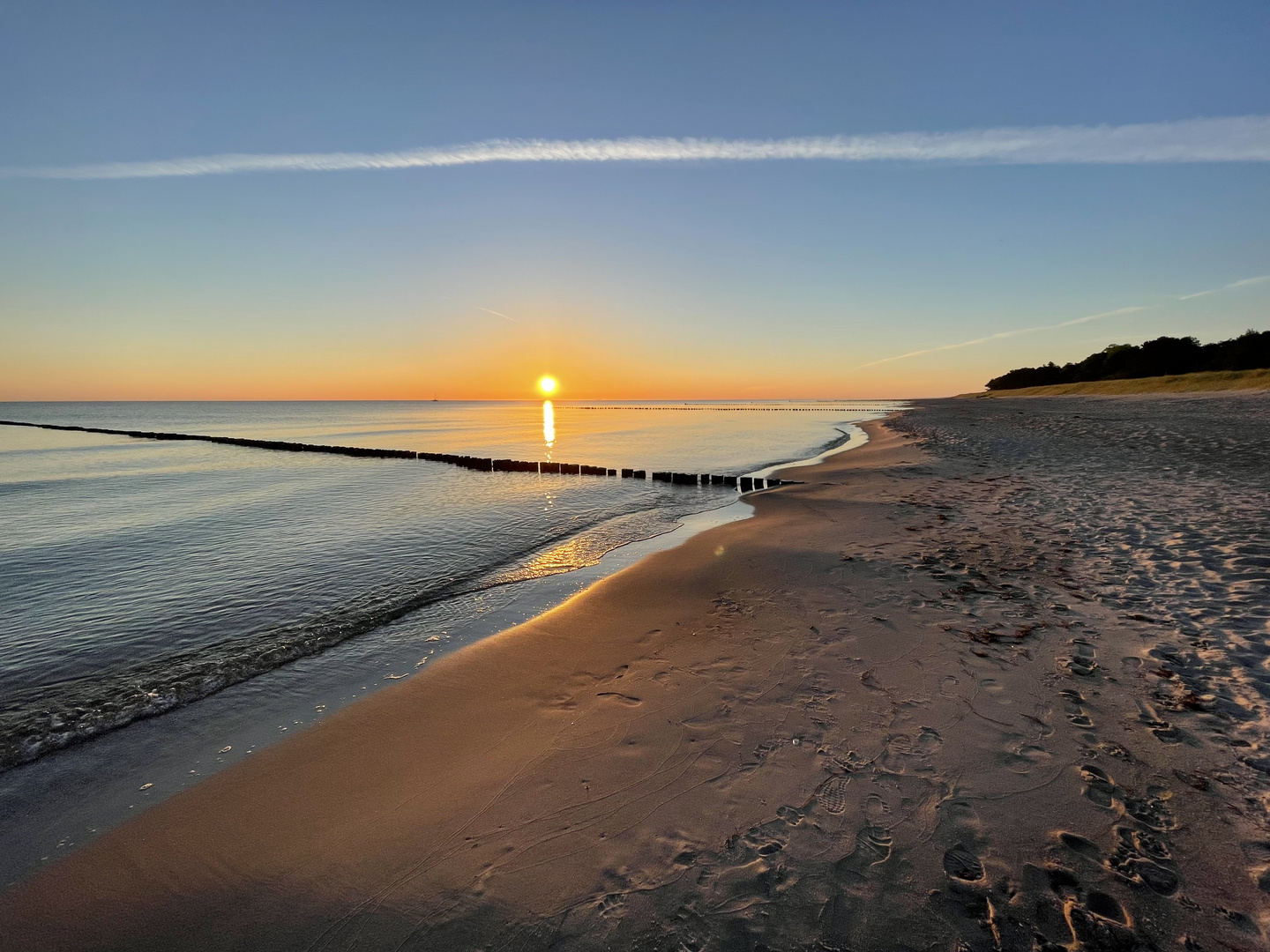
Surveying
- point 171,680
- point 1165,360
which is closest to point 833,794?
point 171,680

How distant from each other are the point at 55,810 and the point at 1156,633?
1115cm

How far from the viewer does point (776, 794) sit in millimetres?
4016

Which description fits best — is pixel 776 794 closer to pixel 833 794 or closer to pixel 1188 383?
pixel 833 794

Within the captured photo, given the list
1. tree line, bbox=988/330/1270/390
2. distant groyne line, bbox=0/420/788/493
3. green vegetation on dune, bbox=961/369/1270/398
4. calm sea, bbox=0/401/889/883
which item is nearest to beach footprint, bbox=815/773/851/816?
calm sea, bbox=0/401/889/883

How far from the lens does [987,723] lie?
4652mm

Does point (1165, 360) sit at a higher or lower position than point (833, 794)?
higher

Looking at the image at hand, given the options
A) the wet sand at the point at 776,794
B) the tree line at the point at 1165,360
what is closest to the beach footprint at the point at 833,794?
the wet sand at the point at 776,794

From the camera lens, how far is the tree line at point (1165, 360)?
221ft

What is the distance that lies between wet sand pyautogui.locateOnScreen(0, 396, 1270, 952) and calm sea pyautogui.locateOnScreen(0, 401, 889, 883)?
111cm

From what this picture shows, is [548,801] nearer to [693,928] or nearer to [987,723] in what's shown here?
[693,928]

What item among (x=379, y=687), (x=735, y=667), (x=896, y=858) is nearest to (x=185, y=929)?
(x=379, y=687)

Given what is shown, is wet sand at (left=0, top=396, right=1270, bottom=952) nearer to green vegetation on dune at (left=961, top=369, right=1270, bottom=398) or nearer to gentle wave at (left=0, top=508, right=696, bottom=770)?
gentle wave at (left=0, top=508, right=696, bottom=770)

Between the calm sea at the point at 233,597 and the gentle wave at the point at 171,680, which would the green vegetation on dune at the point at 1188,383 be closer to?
the calm sea at the point at 233,597

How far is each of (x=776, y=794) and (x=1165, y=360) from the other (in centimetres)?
11947
